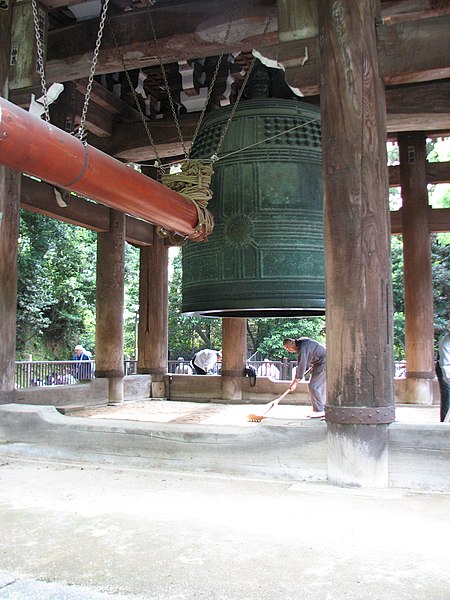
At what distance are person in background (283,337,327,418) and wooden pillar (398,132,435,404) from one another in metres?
3.08

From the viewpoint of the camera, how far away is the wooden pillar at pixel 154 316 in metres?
10.3

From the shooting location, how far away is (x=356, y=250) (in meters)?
3.74

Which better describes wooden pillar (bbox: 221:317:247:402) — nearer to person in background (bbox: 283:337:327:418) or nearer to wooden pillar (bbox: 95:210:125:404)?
wooden pillar (bbox: 95:210:125:404)

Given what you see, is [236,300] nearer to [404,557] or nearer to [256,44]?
[404,557]

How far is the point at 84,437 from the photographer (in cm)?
457

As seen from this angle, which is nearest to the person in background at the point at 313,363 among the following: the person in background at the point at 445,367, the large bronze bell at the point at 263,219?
the person in background at the point at 445,367

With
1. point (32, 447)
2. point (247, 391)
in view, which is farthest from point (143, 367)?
Result: point (32, 447)

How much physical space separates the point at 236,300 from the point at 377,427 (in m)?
1.29

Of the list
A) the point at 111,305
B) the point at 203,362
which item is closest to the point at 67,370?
the point at 111,305

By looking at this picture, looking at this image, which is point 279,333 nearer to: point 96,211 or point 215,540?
point 96,211

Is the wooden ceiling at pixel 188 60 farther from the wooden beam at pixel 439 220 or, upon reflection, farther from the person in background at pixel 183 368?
the person in background at pixel 183 368

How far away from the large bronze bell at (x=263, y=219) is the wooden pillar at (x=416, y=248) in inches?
233

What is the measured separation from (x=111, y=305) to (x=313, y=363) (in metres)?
3.59

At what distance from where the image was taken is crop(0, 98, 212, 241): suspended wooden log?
2902 mm
